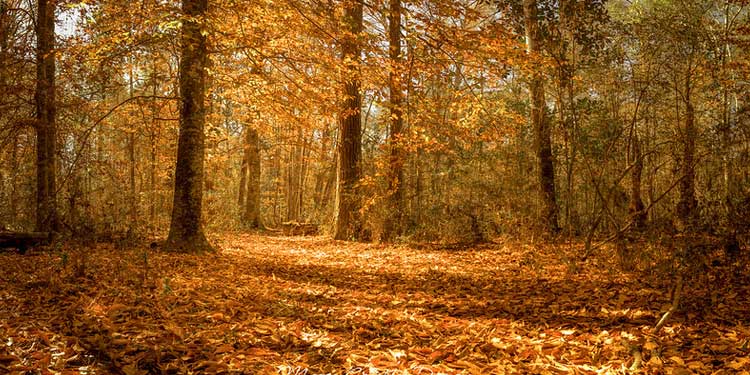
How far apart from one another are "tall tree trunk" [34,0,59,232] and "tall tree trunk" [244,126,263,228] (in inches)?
350

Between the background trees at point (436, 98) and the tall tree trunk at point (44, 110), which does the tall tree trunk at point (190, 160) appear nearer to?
the background trees at point (436, 98)

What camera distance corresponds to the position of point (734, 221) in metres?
5.09

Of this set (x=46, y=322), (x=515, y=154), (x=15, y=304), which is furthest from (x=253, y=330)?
(x=515, y=154)

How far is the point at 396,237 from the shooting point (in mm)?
10188

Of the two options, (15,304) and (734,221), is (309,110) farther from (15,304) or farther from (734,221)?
(734,221)

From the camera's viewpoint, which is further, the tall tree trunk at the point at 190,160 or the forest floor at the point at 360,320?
the tall tree trunk at the point at 190,160

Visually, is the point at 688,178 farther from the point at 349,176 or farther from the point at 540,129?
the point at 349,176

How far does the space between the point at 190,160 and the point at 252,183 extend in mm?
10338

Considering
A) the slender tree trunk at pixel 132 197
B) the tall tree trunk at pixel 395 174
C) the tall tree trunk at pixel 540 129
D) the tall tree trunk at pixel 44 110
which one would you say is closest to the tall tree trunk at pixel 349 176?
the tall tree trunk at pixel 395 174

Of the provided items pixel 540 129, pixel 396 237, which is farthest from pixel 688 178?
pixel 396 237

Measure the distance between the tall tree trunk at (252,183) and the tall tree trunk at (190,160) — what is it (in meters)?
9.63

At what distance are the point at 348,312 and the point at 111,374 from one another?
6.62 feet

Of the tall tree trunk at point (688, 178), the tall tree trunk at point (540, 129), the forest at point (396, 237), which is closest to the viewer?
the forest at point (396, 237)

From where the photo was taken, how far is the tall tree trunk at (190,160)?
7.40 metres
